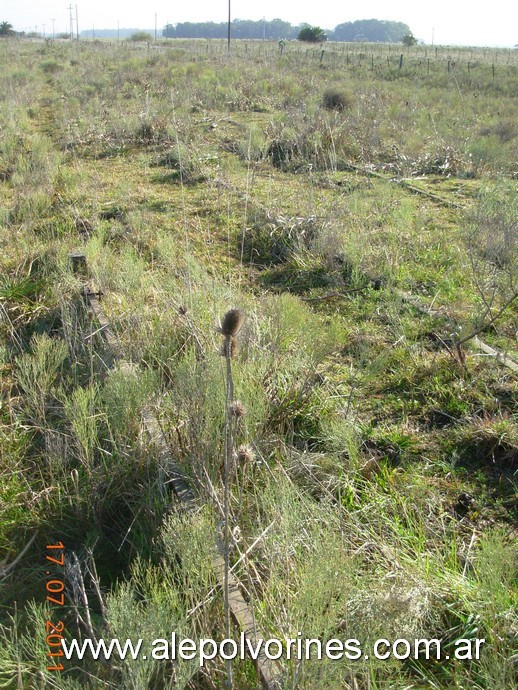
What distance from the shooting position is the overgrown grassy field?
2.18 metres

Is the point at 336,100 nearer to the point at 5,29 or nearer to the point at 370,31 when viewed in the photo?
the point at 5,29

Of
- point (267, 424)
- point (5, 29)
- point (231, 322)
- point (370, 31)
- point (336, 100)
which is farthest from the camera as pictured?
point (370, 31)

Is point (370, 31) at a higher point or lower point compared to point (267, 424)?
higher

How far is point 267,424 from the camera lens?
347 cm

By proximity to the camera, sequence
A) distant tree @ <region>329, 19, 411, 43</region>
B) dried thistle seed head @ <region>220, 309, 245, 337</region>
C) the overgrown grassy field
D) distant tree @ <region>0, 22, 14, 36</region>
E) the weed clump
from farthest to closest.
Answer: distant tree @ <region>329, 19, 411, 43</region> < distant tree @ <region>0, 22, 14, 36</region> < the weed clump < the overgrown grassy field < dried thistle seed head @ <region>220, 309, 245, 337</region>

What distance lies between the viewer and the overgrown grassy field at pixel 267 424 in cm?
218

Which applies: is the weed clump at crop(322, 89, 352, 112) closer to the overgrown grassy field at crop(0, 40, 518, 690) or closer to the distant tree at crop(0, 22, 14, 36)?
the overgrown grassy field at crop(0, 40, 518, 690)

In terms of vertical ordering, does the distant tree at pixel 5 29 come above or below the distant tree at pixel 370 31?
below

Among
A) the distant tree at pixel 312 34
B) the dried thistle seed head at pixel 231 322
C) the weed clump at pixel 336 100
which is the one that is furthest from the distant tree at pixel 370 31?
the dried thistle seed head at pixel 231 322

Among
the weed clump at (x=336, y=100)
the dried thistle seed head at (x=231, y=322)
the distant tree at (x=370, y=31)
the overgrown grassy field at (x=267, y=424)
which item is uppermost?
the distant tree at (x=370, y=31)

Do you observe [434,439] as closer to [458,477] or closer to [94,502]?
[458,477]

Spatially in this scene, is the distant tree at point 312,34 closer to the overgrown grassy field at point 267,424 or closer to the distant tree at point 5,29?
the distant tree at point 5,29

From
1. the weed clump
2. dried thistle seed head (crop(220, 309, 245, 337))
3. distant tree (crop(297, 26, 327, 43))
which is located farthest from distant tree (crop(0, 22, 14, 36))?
dried thistle seed head (crop(220, 309, 245, 337))

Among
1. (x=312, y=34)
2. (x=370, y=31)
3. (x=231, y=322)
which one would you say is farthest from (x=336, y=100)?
(x=370, y=31)
